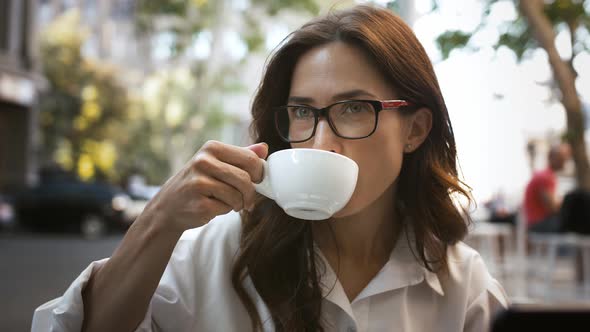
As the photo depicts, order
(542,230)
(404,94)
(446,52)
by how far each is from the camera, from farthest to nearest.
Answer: (542,230)
(446,52)
(404,94)

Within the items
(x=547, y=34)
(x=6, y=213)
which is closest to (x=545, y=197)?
(x=547, y=34)

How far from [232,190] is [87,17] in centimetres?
3867

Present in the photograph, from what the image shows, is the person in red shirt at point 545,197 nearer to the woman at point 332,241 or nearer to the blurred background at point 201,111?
the blurred background at point 201,111

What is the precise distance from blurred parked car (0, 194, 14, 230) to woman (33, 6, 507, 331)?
45.9 feet

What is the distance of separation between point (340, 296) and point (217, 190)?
487mm

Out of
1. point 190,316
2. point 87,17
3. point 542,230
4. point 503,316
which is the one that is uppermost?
point 87,17

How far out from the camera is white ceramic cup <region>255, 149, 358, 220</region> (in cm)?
99

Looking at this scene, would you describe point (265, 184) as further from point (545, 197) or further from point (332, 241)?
point (545, 197)

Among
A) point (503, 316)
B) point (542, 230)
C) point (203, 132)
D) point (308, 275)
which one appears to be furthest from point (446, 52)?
point (203, 132)

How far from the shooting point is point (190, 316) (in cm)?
131

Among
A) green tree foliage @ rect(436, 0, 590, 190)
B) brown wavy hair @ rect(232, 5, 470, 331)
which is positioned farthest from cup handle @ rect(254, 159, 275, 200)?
green tree foliage @ rect(436, 0, 590, 190)

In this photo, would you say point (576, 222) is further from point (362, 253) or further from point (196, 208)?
point (196, 208)

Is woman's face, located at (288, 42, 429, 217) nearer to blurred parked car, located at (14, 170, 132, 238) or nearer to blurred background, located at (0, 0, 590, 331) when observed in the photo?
blurred background, located at (0, 0, 590, 331)

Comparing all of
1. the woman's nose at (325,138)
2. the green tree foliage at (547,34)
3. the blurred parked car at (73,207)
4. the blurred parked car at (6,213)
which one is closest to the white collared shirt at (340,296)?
the woman's nose at (325,138)
